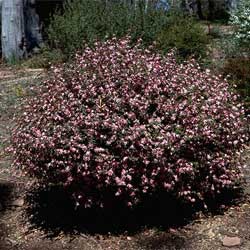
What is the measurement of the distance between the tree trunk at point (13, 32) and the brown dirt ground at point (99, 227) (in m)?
7.69

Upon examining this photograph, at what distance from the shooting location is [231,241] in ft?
15.5

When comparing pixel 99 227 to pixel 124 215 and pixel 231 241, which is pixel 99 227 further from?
pixel 231 241

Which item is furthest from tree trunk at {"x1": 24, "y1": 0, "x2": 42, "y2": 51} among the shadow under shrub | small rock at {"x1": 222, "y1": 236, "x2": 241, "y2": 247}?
small rock at {"x1": 222, "y1": 236, "x2": 241, "y2": 247}

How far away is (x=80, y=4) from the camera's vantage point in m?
12.0

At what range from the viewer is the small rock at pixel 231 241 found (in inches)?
185

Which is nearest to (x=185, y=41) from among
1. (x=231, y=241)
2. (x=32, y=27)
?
(x=231, y=241)

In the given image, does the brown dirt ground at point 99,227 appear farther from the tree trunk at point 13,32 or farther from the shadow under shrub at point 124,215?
the tree trunk at point 13,32

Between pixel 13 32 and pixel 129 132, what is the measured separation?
359 inches

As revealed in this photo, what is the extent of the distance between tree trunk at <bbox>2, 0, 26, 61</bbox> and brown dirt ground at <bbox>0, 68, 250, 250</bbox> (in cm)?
769

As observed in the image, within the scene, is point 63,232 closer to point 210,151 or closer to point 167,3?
point 210,151

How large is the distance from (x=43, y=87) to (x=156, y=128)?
3.66 ft

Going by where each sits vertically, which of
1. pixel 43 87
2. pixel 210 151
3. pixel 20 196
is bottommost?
pixel 20 196

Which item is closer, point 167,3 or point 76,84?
point 76,84

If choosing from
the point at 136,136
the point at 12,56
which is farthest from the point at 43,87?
the point at 12,56
